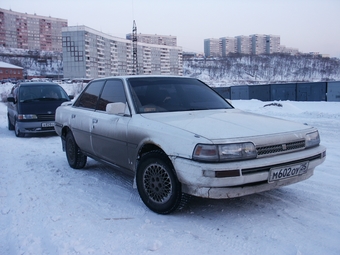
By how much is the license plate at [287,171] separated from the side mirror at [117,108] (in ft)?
6.21

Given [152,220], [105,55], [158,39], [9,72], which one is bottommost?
[152,220]

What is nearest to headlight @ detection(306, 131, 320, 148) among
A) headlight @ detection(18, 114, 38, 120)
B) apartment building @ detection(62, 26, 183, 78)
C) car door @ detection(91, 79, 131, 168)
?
car door @ detection(91, 79, 131, 168)

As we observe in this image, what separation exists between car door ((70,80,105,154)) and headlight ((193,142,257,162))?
231 centimetres

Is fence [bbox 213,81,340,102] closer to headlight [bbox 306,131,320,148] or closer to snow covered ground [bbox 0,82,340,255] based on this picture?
snow covered ground [bbox 0,82,340,255]

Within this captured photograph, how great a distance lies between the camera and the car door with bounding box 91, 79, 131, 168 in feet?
12.7

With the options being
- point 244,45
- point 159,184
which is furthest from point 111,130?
point 244,45

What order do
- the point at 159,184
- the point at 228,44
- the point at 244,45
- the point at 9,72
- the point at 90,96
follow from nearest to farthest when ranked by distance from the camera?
the point at 159,184 < the point at 90,96 < the point at 9,72 < the point at 244,45 < the point at 228,44

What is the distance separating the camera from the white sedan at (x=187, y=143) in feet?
9.36

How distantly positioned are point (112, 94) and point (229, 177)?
90.8 inches

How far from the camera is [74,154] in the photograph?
538 cm

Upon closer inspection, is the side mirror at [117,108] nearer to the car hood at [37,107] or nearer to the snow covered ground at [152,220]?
the snow covered ground at [152,220]

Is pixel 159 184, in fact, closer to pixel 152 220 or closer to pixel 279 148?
pixel 152 220

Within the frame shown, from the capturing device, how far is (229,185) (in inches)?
111

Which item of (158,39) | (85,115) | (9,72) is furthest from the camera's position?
(158,39)
